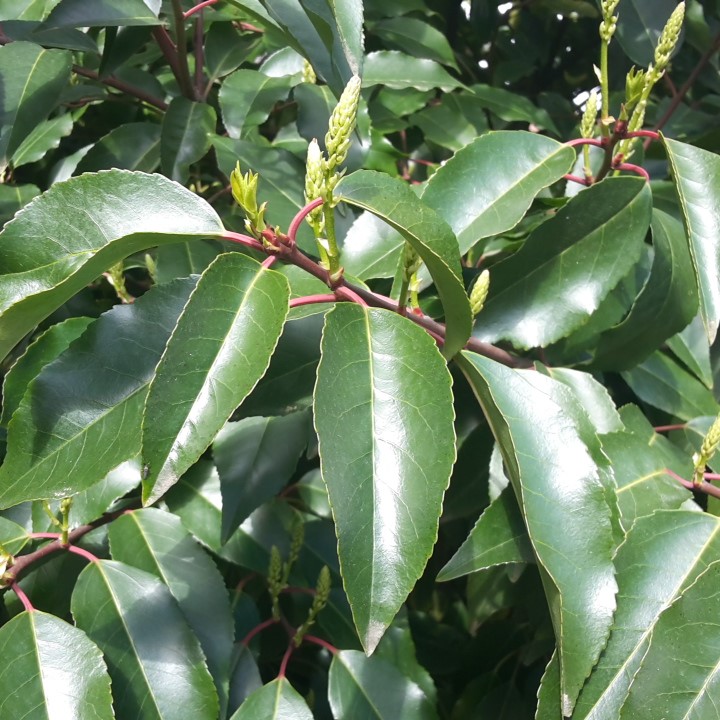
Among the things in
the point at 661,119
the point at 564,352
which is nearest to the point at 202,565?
the point at 564,352

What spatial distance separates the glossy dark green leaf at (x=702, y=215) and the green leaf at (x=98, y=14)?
2.11ft

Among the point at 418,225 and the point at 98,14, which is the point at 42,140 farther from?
the point at 418,225

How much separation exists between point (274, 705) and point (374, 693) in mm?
143

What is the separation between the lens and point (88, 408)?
71cm

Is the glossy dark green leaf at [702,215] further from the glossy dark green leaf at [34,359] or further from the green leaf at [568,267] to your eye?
the glossy dark green leaf at [34,359]

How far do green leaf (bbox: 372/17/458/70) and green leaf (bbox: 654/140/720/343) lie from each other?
1.95ft

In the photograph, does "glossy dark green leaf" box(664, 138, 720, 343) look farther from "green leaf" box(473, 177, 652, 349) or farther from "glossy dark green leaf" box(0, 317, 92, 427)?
"glossy dark green leaf" box(0, 317, 92, 427)

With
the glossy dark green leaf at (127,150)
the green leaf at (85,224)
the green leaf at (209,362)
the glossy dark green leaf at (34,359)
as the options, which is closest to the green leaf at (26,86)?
the glossy dark green leaf at (127,150)

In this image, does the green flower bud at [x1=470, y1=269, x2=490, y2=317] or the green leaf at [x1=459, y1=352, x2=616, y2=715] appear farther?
the green flower bud at [x1=470, y1=269, x2=490, y2=317]

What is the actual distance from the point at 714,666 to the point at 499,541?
0.21 m

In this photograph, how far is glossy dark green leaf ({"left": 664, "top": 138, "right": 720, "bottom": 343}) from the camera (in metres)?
0.79

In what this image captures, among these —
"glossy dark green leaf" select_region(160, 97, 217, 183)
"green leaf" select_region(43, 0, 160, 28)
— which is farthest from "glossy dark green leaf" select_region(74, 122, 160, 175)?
"green leaf" select_region(43, 0, 160, 28)

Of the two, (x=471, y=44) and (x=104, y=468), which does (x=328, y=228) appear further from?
(x=471, y=44)

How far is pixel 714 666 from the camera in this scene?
70cm
